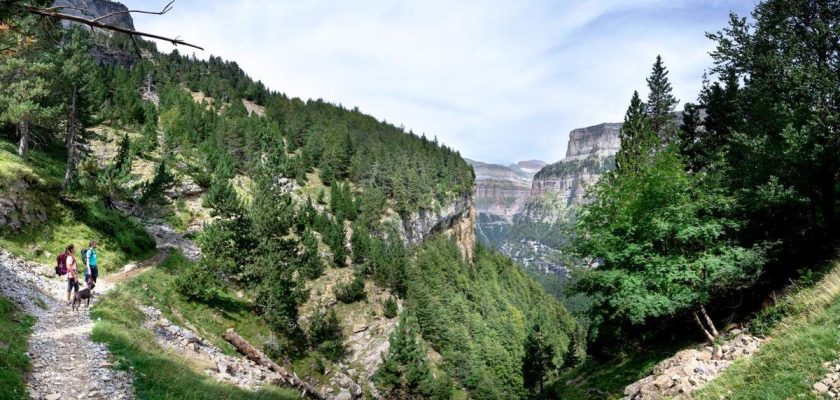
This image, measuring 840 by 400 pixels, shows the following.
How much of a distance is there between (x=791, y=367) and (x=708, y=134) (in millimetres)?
33514

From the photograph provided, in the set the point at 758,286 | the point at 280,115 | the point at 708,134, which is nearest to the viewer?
the point at 758,286

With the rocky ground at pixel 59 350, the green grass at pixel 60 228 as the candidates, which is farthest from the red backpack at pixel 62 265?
the green grass at pixel 60 228

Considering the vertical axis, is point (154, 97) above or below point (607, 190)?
above

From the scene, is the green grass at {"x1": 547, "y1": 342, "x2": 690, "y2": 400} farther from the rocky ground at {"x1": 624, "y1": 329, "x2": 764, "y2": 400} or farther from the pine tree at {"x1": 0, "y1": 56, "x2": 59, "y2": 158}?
the pine tree at {"x1": 0, "y1": 56, "x2": 59, "y2": 158}

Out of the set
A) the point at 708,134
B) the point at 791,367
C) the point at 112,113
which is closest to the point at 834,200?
the point at 791,367

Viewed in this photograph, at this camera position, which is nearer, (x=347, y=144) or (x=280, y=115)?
(x=347, y=144)

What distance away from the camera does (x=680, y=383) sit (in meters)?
14.4

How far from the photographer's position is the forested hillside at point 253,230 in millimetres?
27609

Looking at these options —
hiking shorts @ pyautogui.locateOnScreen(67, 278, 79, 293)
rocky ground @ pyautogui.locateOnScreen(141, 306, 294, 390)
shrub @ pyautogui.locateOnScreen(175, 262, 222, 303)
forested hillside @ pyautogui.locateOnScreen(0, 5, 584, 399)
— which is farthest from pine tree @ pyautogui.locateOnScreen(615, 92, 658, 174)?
hiking shorts @ pyautogui.locateOnScreen(67, 278, 79, 293)

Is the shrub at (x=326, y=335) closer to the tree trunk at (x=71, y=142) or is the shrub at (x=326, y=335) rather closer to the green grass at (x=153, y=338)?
the green grass at (x=153, y=338)

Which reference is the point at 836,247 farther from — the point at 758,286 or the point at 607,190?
the point at 607,190

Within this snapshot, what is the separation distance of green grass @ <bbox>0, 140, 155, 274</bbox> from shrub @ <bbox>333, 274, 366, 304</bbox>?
80.6 ft

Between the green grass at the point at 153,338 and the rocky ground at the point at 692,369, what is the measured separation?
14331mm

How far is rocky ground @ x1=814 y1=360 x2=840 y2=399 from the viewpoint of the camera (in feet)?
26.7
